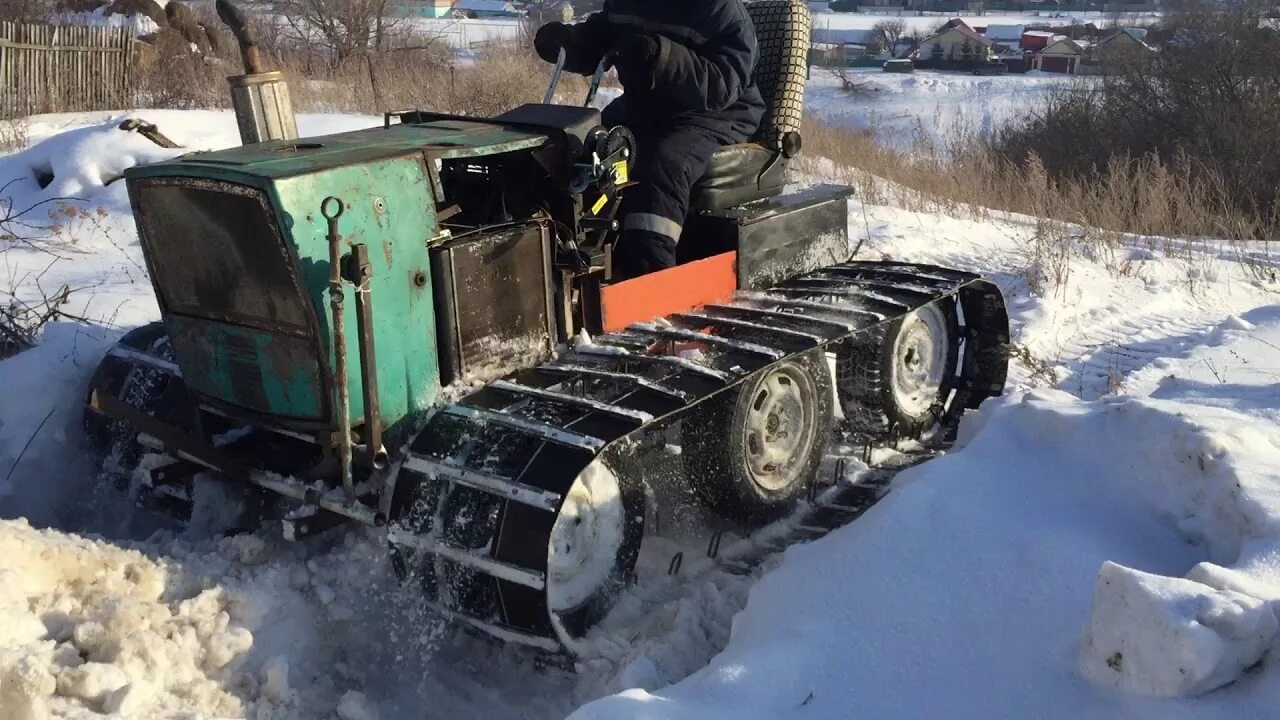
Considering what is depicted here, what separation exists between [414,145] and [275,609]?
5.34ft

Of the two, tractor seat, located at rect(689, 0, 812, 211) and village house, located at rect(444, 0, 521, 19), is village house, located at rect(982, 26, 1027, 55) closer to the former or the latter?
village house, located at rect(444, 0, 521, 19)

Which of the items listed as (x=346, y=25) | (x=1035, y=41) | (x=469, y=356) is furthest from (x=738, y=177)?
(x=1035, y=41)

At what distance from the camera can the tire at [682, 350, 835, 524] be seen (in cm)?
454

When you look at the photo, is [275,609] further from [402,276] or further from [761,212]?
[761,212]

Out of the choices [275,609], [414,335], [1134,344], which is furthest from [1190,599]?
[1134,344]

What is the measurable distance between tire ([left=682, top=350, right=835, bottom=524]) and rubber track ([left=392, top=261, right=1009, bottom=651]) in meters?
0.25

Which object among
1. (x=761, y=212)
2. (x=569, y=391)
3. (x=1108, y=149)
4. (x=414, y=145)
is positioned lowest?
Result: (x=1108, y=149)

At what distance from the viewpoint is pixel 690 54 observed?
493 centimetres

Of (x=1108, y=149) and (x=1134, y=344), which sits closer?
(x=1134, y=344)

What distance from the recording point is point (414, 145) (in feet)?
13.0

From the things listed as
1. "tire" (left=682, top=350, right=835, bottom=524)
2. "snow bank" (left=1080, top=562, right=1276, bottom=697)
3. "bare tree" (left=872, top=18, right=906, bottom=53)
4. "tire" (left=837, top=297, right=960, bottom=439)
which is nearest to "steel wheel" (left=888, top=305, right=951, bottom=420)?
"tire" (left=837, top=297, right=960, bottom=439)

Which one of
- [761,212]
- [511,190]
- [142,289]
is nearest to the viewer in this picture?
[511,190]

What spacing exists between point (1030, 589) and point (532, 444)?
1.55 m

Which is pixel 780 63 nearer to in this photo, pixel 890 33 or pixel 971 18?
pixel 890 33
